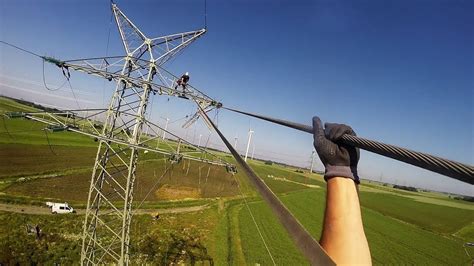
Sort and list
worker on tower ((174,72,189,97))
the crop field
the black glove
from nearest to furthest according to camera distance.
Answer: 1. the black glove
2. worker on tower ((174,72,189,97))
3. the crop field

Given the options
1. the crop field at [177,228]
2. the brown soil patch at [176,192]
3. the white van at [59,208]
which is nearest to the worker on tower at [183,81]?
the crop field at [177,228]

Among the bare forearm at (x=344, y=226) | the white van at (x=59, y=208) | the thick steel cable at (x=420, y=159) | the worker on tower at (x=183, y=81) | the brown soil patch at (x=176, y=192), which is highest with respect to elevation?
the worker on tower at (x=183, y=81)

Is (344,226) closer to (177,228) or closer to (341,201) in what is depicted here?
(341,201)

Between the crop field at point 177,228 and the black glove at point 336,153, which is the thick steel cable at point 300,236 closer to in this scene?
the black glove at point 336,153

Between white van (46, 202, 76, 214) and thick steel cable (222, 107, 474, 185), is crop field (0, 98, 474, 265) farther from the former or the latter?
thick steel cable (222, 107, 474, 185)

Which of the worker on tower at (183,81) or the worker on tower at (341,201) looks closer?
the worker on tower at (341,201)

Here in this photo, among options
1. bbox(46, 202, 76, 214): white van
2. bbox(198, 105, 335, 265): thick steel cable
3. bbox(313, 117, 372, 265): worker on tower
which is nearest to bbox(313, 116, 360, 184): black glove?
bbox(313, 117, 372, 265): worker on tower

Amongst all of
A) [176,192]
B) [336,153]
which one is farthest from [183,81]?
[176,192]

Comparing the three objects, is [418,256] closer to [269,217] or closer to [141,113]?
[269,217]
